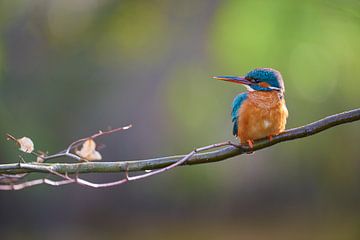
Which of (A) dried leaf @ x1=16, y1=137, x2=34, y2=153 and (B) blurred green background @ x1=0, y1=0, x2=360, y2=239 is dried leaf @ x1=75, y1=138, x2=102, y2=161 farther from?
(B) blurred green background @ x1=0, y1=0, x2=360, y2=239

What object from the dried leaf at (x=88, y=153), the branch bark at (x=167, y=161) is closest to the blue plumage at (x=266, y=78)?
the branch bark at (x=167, y=161)

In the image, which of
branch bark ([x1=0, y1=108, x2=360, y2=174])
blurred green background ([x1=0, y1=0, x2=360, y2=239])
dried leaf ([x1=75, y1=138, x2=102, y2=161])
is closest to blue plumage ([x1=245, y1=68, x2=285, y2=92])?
branch bark ([x1=0, y1=108, x2=360, y2=174])

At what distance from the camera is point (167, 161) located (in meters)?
2.12

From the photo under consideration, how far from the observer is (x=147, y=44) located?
6398 mm

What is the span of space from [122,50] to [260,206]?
268 centimetres

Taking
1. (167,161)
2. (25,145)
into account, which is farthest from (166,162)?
(25,145)

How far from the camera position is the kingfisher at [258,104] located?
102 inches

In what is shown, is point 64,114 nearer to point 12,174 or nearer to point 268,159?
point 268,159

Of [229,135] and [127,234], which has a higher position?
[229,135]

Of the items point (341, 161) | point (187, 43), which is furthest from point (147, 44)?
point (341, 161)

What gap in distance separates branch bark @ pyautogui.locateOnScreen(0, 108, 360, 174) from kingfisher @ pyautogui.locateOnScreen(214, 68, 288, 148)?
0.38 meters

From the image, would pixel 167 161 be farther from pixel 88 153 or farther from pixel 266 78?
pixel 266 78

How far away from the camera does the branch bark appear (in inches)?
81.7

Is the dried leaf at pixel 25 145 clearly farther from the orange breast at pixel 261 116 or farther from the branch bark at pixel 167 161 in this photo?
the orange breast at pixel 261 116
